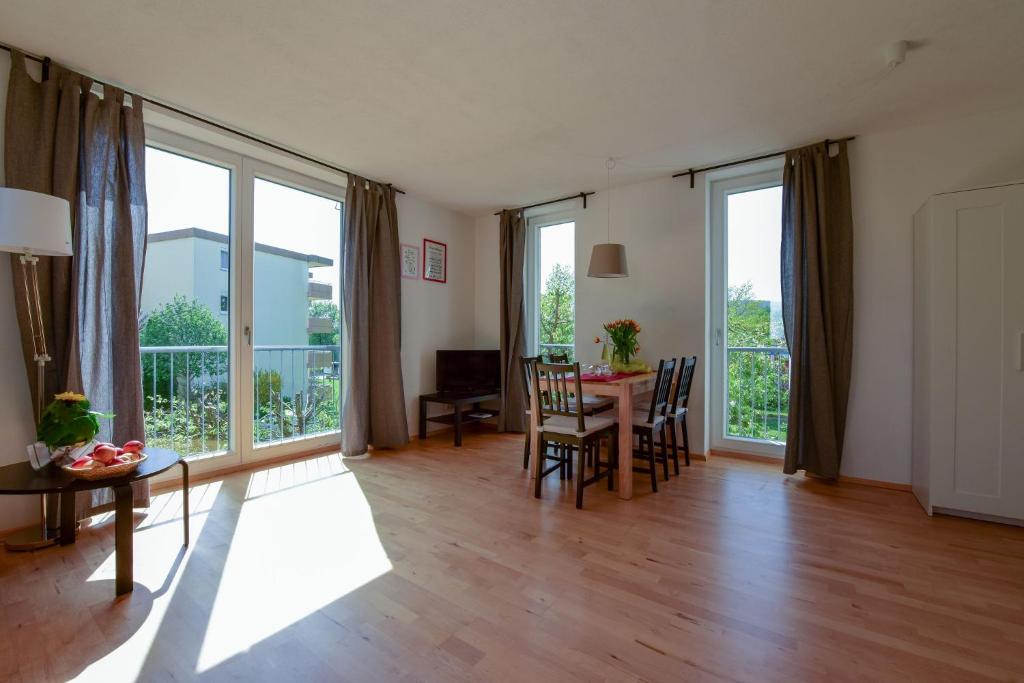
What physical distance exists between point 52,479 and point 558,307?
4.02 metres

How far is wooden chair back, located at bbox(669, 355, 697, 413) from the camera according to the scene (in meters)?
3.51

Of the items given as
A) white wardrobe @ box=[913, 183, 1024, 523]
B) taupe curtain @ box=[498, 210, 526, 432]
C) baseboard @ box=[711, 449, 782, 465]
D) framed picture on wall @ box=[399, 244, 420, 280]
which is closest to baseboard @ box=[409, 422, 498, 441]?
taupe curtain @ box=[498, 210, 526, 432]

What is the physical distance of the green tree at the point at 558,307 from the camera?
16.1 ft

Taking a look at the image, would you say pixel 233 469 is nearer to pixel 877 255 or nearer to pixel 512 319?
pixel 512 319

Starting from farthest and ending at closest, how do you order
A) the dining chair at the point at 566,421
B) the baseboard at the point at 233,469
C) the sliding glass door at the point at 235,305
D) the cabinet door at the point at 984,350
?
the sliding glass door at the point at 235,305 → the baseboard at the point at 233,469 → the dining chair at the point at 566,421 → the cabinet door at the point at 984,350

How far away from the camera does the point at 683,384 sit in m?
3.60

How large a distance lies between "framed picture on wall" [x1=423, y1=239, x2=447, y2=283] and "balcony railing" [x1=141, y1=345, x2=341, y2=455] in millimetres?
1275

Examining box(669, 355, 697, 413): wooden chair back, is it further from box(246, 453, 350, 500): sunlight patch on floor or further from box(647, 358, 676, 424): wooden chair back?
box(246, 453, 350, 500): sunlight patch on floor

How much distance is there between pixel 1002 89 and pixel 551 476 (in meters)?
3.64

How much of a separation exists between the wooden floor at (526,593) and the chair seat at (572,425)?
1.43ft

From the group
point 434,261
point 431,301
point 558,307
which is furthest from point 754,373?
point 434,261

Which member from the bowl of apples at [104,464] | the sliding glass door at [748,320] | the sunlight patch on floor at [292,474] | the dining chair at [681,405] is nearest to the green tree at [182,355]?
the sunlight patch on floor at [292,474]

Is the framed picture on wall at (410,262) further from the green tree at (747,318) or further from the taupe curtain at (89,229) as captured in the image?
the green tree at (747,318)

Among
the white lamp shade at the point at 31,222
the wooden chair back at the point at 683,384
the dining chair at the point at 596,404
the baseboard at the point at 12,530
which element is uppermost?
the white lamp shade at the point at 31,222
